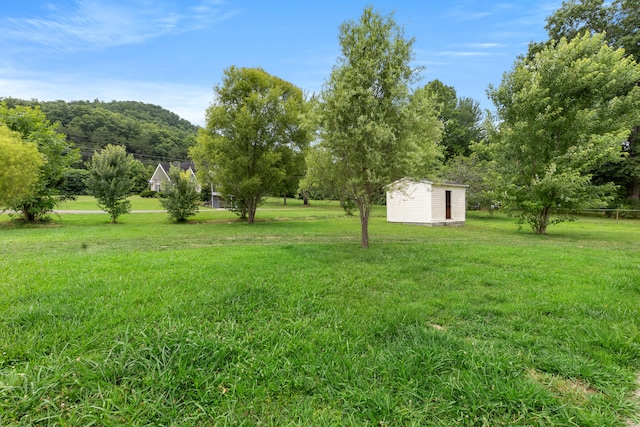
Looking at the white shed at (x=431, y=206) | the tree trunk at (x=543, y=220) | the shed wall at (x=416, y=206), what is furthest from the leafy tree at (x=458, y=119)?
the tree trunk at (x=543, y=220)

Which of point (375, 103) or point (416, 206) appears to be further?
point (416, 206)

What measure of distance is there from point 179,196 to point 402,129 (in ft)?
42.9

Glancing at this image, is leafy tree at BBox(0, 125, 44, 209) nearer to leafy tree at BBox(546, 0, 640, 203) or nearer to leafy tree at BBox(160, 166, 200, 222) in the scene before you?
leafy tree at BBox(160, 166, 200, 222)

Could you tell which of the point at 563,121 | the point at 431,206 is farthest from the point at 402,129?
the point at 431,206

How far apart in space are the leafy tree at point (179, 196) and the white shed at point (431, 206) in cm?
1075

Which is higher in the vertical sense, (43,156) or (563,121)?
(563,121)

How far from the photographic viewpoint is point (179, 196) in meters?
15.8

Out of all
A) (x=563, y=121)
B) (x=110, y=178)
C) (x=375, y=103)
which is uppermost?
(x=563, y=121)

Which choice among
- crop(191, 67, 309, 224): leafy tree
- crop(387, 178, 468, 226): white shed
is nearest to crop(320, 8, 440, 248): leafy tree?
crop(191, 67, 309, 224): leafy tree

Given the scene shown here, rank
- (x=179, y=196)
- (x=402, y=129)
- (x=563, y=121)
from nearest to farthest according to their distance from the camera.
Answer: (x=402, y=129)
(x=563, y=121)
(x=179, y=196)

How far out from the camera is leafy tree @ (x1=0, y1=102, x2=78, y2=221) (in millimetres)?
14258

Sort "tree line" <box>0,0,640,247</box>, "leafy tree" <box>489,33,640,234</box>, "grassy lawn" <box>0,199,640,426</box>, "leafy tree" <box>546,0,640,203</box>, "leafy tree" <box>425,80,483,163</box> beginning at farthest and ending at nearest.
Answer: "leafy tree" <box>425,80,483,163</box>
"leafy tree" <box>546,0,640,203</box>
"leafy tree" <box>489,33,640,234</box>
"tree line" <box>0,0,640,247</box>
"grassy lawn" <box>0,199,640,426</box>

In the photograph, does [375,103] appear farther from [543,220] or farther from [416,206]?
[416,206]

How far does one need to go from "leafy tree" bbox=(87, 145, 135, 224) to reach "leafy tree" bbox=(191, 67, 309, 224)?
11.4 ft
